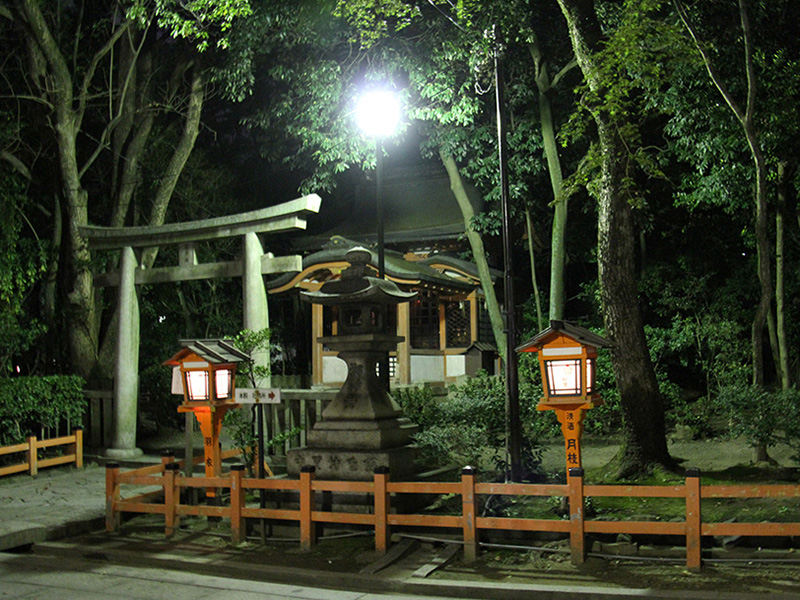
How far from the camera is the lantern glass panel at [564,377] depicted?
8.75 m

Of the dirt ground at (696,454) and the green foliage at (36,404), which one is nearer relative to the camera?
the dirt ground at (696,454)

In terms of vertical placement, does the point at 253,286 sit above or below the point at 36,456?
above

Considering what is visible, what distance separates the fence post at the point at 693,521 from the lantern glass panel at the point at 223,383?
6243 mm

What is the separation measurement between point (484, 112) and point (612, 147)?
1050cm

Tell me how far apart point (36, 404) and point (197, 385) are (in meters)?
6.41

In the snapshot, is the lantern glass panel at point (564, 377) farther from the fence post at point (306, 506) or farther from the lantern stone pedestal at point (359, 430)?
the fence post at point (306, 506)

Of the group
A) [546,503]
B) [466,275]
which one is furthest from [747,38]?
[466,275]

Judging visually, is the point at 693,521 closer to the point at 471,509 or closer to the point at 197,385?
the point at 471,509

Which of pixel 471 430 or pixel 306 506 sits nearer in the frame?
pixel 306 506

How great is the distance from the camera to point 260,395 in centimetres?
962

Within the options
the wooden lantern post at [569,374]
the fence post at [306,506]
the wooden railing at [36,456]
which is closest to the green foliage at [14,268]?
the wooden railing at [36,456]

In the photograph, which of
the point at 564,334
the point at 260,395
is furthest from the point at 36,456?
the point at 564,334

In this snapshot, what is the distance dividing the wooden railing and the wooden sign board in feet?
20.3

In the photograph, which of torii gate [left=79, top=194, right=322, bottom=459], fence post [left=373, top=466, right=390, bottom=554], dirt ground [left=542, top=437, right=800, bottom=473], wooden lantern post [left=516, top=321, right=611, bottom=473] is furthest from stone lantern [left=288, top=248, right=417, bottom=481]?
dirt ground [left=542, top=437, right=800, bottom=473]
